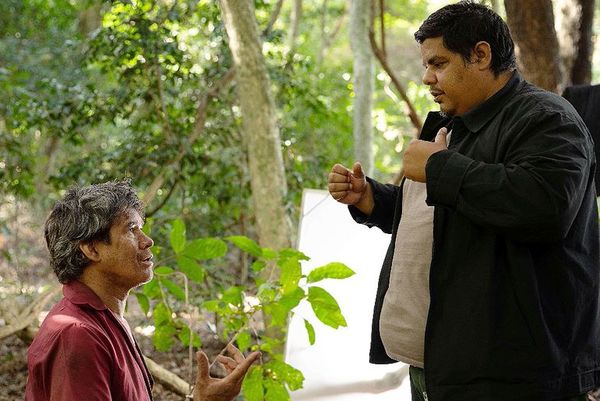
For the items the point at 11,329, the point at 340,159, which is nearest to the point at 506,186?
the point at 11,329

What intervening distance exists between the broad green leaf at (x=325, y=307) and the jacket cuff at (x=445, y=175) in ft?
3.16

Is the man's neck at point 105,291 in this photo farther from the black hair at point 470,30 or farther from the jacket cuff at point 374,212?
the black hair at point 470,30

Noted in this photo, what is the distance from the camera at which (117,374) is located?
1680 mm

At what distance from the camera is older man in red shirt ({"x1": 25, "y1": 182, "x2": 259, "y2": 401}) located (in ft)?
5.22

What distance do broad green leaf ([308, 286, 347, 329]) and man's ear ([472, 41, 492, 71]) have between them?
1.02 meters

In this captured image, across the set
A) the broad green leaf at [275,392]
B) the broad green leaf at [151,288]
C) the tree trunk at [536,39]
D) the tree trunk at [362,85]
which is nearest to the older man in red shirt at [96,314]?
the broad green leaf at [275,392]

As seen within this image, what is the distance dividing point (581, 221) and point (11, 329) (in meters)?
2.85

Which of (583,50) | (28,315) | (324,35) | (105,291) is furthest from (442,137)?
(324,35)

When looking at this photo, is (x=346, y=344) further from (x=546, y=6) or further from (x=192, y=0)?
(x=192, y=0)

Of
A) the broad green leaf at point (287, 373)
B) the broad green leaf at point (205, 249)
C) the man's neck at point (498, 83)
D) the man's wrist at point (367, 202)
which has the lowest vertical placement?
the broad green leaf at point (287, 373)

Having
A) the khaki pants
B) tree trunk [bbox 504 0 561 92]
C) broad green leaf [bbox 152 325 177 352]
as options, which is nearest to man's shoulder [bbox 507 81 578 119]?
the khaki pants

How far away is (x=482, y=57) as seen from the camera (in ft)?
5.76

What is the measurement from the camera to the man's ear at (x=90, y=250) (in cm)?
182

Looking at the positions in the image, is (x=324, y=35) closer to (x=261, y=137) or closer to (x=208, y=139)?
(x=208, y=139)
